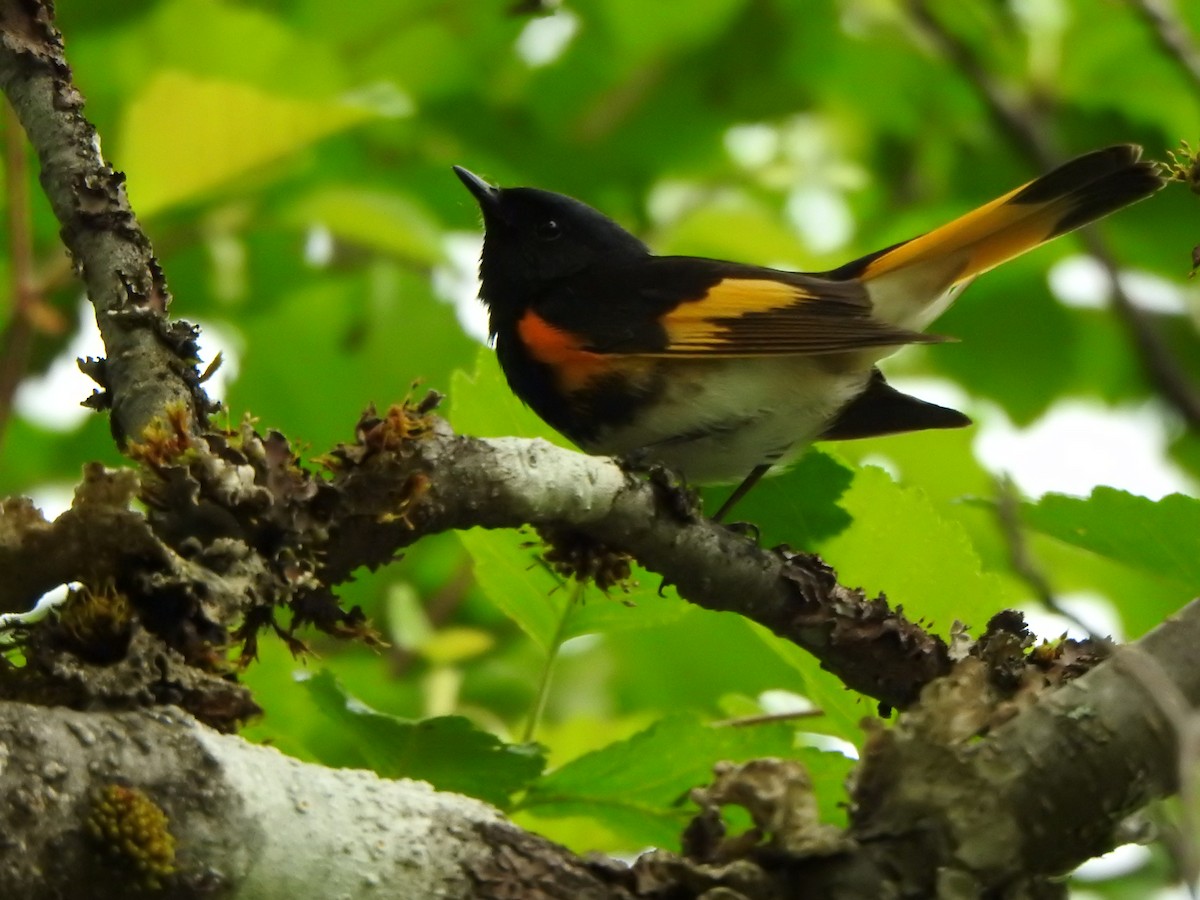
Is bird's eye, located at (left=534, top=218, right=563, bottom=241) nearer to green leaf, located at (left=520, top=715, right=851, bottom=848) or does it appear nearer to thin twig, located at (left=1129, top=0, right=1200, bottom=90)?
thin twig, located at (left=1129, top=0, right=1200, bottom=90)

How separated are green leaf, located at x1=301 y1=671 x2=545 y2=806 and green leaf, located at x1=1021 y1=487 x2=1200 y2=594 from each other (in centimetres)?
89

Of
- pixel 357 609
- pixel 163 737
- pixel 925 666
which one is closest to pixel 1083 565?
pixel 925 666

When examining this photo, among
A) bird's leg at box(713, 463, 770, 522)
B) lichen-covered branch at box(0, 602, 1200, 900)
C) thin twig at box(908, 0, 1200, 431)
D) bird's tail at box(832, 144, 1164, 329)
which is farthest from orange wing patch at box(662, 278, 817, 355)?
lichen-covered branch at box(0, 602, 1200, 900)

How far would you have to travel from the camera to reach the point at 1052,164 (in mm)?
5113

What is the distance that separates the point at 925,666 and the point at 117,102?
333cm

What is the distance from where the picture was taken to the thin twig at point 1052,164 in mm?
4980

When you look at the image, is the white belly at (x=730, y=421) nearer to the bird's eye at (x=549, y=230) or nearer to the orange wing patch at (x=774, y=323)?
the orange wing patch at (x=774, y=323)

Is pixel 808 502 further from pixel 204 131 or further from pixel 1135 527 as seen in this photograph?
pixel 204 131

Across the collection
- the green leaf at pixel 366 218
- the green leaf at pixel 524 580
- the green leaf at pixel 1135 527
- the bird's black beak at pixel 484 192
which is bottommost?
the green leaf at pixel 1135 527

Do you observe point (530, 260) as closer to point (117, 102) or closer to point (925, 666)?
point (117, 102)

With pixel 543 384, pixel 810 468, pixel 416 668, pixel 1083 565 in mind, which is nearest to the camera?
pixel 810 468

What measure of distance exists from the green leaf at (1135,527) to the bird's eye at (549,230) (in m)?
2.35

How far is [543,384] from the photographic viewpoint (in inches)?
145

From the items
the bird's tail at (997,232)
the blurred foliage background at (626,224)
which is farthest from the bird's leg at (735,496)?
the bird's tail at (997,232)
